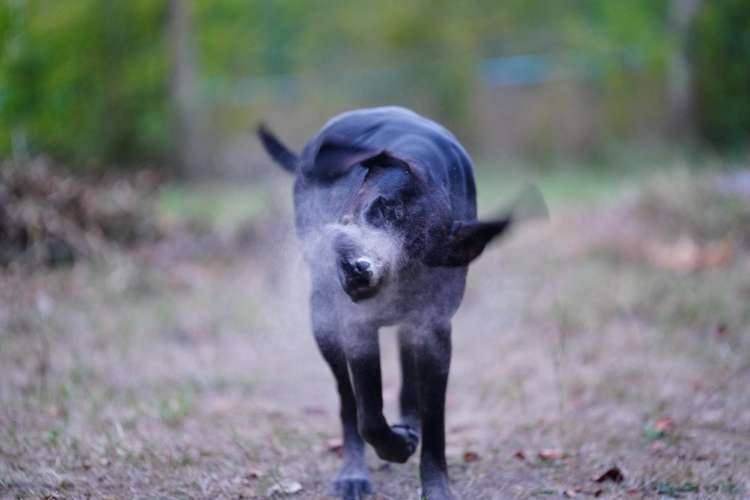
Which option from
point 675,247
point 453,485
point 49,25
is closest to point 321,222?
point 453,485

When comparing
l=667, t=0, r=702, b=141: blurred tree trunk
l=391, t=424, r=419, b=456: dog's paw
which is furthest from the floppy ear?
l=667, t=0, r=702, b=141: blurred tree trunk

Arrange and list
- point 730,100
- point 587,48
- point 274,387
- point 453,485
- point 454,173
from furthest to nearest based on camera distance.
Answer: point 587,48 → point 730,100 → point 274,387 → point 453,485 → point 454,173

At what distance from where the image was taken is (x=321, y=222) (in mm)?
3494

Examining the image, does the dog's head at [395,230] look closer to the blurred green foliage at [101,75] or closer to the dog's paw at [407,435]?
the dog's paw at [407,435]

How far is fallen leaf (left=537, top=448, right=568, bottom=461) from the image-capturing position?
397 centimetres

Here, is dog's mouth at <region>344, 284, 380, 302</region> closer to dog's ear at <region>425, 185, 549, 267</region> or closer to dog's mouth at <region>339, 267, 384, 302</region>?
dog's mouth at <region>339, 267, 384, 302</region>

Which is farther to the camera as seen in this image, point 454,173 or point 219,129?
point 219,129

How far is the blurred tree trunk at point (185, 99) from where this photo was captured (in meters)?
15.8

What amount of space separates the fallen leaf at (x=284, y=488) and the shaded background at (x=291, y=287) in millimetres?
11

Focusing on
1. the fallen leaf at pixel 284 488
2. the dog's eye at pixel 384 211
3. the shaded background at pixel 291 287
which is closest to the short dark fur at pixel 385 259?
the dog's eye at pixel 384 211

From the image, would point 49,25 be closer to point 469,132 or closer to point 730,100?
point 469,132

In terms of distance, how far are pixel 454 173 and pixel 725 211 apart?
207 inches

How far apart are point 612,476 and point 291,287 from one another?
210 cm

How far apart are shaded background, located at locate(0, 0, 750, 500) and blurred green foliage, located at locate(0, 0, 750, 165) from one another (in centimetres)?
7
